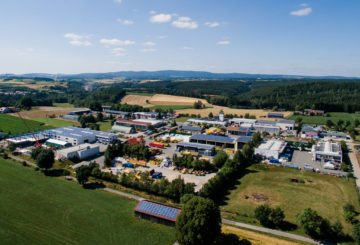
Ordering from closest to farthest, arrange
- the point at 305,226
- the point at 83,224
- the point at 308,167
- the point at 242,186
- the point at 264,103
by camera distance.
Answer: the point at 305,226 → the point at 83,224 → the point at 242,186 → the point at 308,167 → the point at 264,103

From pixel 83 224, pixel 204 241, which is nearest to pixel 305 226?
pixel 204 241

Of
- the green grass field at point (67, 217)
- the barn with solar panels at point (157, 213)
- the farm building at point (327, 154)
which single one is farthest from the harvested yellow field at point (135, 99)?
the barn with solar panels at point (157, 213)

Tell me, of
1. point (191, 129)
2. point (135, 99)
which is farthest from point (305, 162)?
point (135, 99)

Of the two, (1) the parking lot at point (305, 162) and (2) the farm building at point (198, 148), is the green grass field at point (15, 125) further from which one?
(1) the parking lot at point (305, 162)

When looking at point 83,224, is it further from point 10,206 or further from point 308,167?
point 308,167

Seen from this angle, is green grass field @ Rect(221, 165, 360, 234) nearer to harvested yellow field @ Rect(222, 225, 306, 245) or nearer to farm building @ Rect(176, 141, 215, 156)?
harvested yellow field @ Rect(222, 225, 306, 245)

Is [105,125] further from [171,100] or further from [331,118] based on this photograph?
[331,118]

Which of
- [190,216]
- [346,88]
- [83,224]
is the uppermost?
[346,88]
